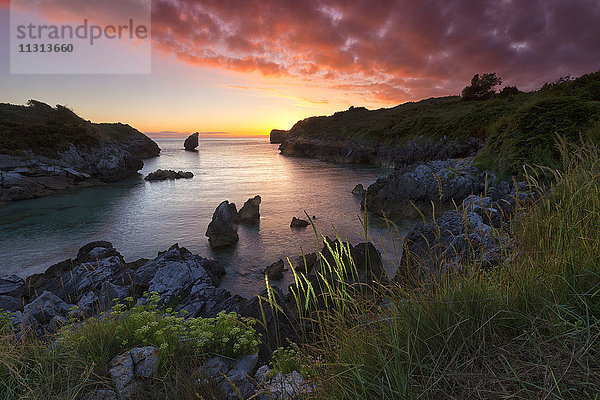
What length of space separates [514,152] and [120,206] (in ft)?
116

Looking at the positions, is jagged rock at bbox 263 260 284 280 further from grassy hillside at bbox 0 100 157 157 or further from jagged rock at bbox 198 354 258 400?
grassy hillside at bbox 0 100 157 157

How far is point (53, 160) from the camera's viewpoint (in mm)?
39156

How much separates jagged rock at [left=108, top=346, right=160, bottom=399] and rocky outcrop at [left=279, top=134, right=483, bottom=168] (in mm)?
49355

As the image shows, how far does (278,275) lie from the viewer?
14320 millimetres

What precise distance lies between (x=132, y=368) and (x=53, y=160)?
48.6 m

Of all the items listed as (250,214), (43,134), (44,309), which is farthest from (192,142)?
(44,309)

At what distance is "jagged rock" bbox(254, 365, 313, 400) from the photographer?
2609mm

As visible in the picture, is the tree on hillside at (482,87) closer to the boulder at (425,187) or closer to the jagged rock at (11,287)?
the boulder at (425,187)

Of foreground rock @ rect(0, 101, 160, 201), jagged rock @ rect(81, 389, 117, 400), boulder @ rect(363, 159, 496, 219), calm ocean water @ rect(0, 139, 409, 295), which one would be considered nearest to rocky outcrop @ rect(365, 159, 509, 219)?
boulder @ rect(363, 159, 496, 219)

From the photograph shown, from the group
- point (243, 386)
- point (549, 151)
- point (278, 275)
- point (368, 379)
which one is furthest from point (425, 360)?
point (549, 151)

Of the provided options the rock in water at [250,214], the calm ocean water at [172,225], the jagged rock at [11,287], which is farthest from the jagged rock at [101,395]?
the rock in water at [250,214]

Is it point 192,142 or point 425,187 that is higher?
point 192,142

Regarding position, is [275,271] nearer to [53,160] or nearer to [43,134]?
[53,160]

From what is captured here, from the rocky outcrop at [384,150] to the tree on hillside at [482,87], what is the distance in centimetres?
3195
